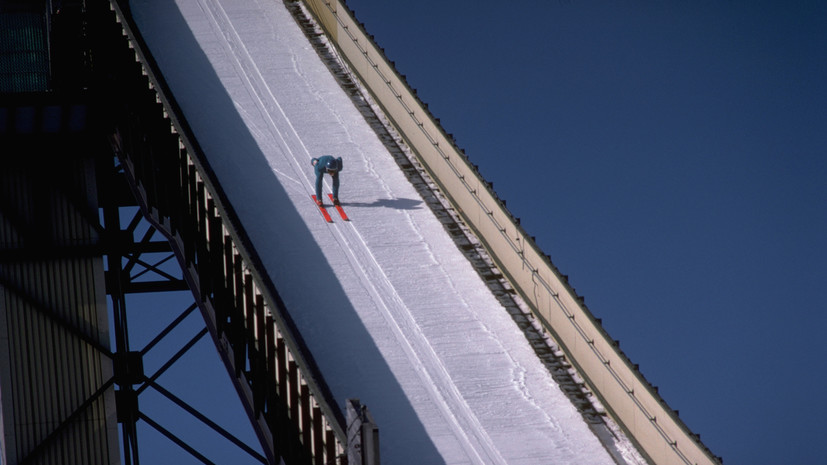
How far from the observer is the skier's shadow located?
2416 centimetres

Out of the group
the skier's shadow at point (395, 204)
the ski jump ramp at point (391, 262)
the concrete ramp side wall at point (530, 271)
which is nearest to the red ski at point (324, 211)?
the ski jump ramp at point (391, 262)

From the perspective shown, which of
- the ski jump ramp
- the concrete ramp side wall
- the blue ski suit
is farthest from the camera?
the blue ski suit

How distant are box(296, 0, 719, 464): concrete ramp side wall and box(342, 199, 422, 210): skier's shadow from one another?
594 millimetres

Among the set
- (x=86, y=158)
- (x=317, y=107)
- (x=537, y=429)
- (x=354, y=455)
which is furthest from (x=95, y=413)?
(x=354, y=455)

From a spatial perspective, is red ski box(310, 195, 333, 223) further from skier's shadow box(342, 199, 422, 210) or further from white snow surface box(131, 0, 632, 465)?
skier's shadow box(342, 199, 422, 210)

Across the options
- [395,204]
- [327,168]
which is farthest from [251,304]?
[395,204]

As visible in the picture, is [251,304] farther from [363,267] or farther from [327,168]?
[327,168]

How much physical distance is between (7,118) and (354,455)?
13942mm

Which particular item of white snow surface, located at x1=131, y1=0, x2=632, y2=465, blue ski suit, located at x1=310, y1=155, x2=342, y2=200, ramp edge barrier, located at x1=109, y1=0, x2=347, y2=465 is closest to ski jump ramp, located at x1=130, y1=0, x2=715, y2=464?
white snow surface, located at x1=131, y1=0, x2=632, y2=465

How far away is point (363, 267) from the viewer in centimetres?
2211

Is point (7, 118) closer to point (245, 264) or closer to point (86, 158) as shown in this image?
point (86, 158)

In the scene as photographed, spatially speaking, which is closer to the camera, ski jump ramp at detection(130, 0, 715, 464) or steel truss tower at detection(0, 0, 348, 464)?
ski jump ramp at detection(130, 0, 715, 464)

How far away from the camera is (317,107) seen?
2786cm

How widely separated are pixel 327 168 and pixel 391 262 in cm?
194
